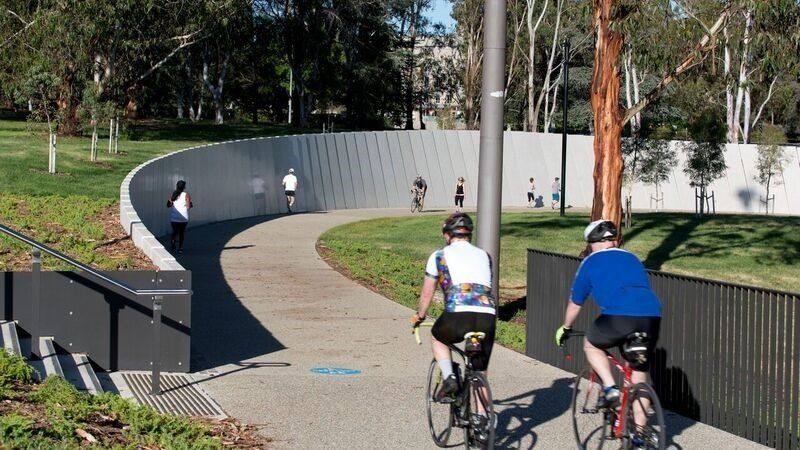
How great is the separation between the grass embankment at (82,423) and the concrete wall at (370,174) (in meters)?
10.2

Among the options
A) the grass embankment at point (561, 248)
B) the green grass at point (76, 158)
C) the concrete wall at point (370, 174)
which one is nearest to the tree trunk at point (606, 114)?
the grass embankment at point (561, 248)

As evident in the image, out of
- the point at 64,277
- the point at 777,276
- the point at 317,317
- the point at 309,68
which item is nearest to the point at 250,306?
the point at 317,317

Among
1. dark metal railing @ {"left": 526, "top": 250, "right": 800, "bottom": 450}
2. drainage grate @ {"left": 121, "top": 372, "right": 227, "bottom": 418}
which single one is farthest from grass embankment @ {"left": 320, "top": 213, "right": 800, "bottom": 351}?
drainage grate @ {"left": 121, "top": 372, "right": 227, "bottom": 418}

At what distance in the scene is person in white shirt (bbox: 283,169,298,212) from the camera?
116 ft

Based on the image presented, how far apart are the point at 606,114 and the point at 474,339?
14.9 metres

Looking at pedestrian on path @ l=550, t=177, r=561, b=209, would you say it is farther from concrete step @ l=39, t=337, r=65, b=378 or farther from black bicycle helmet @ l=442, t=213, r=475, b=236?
black bicycle helmet @ l=442, t=213, r=475, b=236

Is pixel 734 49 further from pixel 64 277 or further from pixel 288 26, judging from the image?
pixel 288 26

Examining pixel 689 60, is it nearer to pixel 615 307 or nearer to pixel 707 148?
pixel 615 307

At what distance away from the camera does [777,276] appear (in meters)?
24.8

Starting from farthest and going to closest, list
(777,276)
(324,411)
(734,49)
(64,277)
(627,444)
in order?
(777,276), (734,49), (64,277), (324,411), (627,444)

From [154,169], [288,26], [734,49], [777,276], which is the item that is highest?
[288,26]

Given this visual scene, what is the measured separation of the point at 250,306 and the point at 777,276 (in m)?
13.6

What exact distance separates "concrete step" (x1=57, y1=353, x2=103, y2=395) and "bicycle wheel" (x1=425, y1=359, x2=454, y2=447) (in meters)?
2.80

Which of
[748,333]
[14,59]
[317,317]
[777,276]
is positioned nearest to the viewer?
[748,333]
